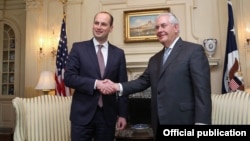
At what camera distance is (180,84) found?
5.04ft

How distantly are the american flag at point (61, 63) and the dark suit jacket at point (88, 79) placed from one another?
253cm

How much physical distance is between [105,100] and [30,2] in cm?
397

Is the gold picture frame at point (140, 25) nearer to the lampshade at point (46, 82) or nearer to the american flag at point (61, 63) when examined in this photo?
the american flag at point (61, 63)

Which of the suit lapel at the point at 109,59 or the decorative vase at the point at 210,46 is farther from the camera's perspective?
the decorative vase at the point at 210,46

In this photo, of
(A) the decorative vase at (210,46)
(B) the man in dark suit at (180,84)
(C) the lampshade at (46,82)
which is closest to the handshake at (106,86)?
(B) the man in dark suit at (180,84)

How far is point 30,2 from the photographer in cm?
496

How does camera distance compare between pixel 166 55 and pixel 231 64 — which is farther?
pixel 231 64

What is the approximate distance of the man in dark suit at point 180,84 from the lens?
147 centimetres

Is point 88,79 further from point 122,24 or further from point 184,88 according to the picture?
point 122,24

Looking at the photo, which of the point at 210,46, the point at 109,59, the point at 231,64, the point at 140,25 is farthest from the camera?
the point at 140,25

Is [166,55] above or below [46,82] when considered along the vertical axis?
above

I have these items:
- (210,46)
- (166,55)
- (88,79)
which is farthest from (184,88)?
(210,46)

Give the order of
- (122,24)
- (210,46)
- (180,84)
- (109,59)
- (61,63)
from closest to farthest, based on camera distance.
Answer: (180,84), (109,59), (210,46), (61,63), (122,24)

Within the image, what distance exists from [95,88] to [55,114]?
65 centimetres
